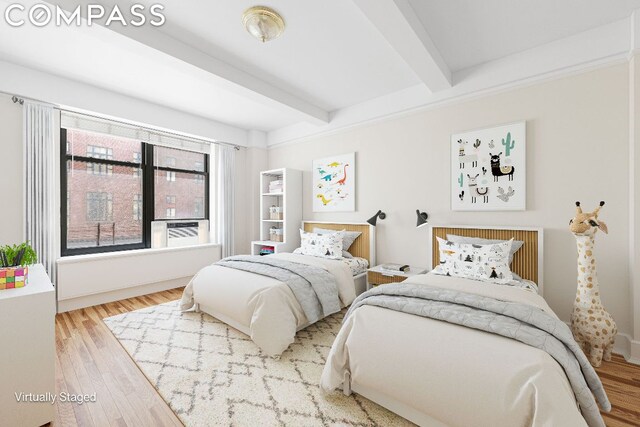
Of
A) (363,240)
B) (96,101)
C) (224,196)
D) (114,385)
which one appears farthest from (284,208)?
(114,385)

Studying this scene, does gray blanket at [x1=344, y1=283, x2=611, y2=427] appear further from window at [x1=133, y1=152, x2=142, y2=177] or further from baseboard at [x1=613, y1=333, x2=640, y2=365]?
window at [x1=133, y1=152, x2=142, y2=177]

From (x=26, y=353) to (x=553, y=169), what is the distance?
167 inches

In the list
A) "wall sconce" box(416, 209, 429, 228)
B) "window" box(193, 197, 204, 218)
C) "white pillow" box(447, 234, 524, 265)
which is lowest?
"white pillow" box(447, 234, 524, 265)

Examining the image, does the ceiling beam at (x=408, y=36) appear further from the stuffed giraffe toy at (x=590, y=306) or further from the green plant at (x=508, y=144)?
the stuffed giraffe toy at (x=590, y=306)

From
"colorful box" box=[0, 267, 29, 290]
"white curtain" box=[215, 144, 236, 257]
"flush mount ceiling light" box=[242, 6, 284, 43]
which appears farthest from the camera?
"white curtain" box=[215, 144, 236, 257]

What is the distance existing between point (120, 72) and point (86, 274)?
2.49 meters

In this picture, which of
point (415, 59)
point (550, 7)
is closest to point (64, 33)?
point (415, 59)

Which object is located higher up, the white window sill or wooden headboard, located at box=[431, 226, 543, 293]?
wooden headboard, located at box=[431, 226, 543, 293]

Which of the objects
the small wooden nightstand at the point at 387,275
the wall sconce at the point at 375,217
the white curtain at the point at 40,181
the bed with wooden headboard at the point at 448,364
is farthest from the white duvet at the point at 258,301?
the white curtain at the point at 40,181

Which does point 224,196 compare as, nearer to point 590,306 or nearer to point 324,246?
point 324,246

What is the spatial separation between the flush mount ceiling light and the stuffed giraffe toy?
2911 millimetres

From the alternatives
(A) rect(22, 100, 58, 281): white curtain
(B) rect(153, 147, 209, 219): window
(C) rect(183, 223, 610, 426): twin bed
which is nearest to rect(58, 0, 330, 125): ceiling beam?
(A) rect(22, 100, 58, 281): white curtain

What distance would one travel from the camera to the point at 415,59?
101 inches

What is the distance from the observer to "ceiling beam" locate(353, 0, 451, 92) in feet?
6.22
